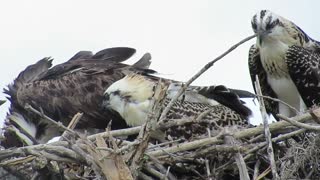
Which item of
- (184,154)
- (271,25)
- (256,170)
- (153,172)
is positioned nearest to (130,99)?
(271,25)

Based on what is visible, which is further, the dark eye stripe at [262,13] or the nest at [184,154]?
the dark eye stripe at [262,13]

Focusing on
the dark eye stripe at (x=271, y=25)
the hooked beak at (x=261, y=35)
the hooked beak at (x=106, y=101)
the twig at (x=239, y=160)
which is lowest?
the hooked beak at (x=106, y=101)

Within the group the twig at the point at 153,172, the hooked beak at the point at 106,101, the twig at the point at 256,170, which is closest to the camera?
the twig at the point at 256,170

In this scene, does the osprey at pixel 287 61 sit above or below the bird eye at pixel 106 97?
above

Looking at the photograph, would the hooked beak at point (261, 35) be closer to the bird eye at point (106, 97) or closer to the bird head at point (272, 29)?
the bird head at point (272, 29)

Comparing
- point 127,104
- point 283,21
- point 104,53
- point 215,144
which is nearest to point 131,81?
point 127,104

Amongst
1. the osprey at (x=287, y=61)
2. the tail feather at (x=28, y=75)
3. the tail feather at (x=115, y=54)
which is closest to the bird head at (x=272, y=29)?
the osprey at (x=287, y=61)

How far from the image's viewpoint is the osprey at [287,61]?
7395 millimetres

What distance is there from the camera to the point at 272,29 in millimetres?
7426

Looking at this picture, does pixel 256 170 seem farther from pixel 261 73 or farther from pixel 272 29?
pixel 261 73

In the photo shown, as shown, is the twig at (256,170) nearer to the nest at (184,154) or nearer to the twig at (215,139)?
the nest at (184,154)

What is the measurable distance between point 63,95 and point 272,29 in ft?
6.10

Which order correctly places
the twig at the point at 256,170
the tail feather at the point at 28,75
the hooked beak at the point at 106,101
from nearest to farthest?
the twig at the point at 256,170, the hooked beak at the point at 106,101, the tail feather at the point at 28,75

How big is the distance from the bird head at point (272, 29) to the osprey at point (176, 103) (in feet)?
1.90
